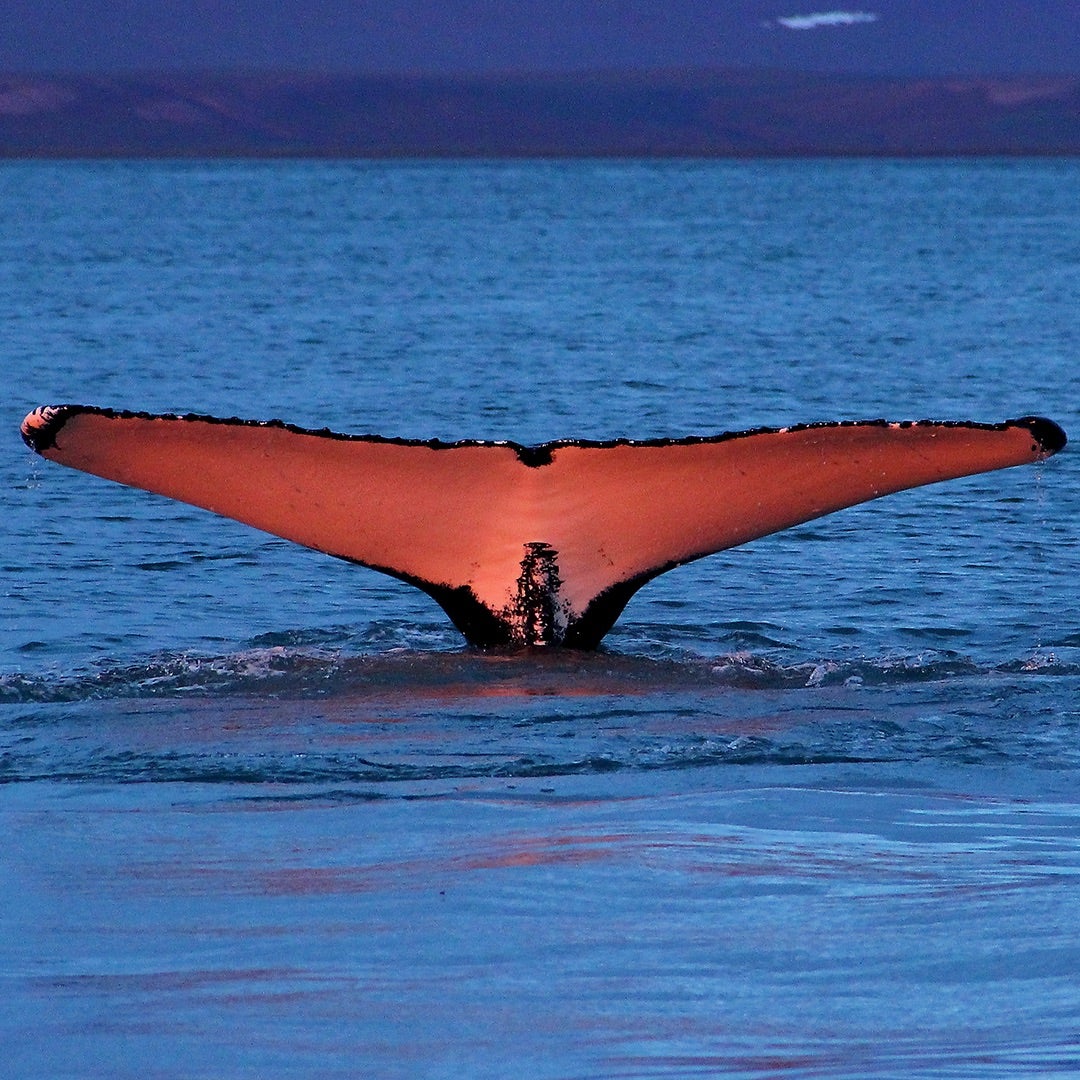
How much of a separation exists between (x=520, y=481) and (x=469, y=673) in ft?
3.85

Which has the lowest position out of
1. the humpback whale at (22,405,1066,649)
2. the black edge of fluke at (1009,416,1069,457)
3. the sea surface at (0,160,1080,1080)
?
the sea surface at (0,160,1080,1080)

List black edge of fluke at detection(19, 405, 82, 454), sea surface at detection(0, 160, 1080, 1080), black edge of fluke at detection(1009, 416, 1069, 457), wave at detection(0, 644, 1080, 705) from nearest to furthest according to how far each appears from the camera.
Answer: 1. sea surface at detection(0, 160, 1080, 1080)
2. black edge of fluke at detection(19, 405, 82, 454)
3. black edge of fluke at detection(1009, 416, 1069, 457)
4. wave at detection(0, 644, 1080, 705)

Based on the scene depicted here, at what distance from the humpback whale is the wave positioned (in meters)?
0.45

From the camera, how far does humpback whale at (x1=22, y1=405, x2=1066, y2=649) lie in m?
7.32

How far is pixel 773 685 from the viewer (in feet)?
28.8

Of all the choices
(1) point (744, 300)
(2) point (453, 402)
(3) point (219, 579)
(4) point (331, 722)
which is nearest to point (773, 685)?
(4) point (331, 722)

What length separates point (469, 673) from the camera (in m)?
8.63

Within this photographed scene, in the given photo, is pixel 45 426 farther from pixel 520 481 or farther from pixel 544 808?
pixel 544 808

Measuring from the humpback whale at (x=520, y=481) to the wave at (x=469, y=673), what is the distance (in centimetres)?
45

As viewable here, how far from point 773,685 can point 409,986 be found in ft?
13.8

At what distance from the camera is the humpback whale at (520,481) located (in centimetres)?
732

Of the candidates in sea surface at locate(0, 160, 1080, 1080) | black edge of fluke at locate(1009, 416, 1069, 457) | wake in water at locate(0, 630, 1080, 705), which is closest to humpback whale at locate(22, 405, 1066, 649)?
black edge of fluke at locate(1009, 416, 1069, 457)

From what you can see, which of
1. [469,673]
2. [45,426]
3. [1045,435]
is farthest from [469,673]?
[1045,435]

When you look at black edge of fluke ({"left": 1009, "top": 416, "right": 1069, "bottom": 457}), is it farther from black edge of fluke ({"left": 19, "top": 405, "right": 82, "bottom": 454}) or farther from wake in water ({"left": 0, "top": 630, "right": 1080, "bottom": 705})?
black edge of fluke ({"left": 19, "top": 405, "right": 82, "bottom": 454})
